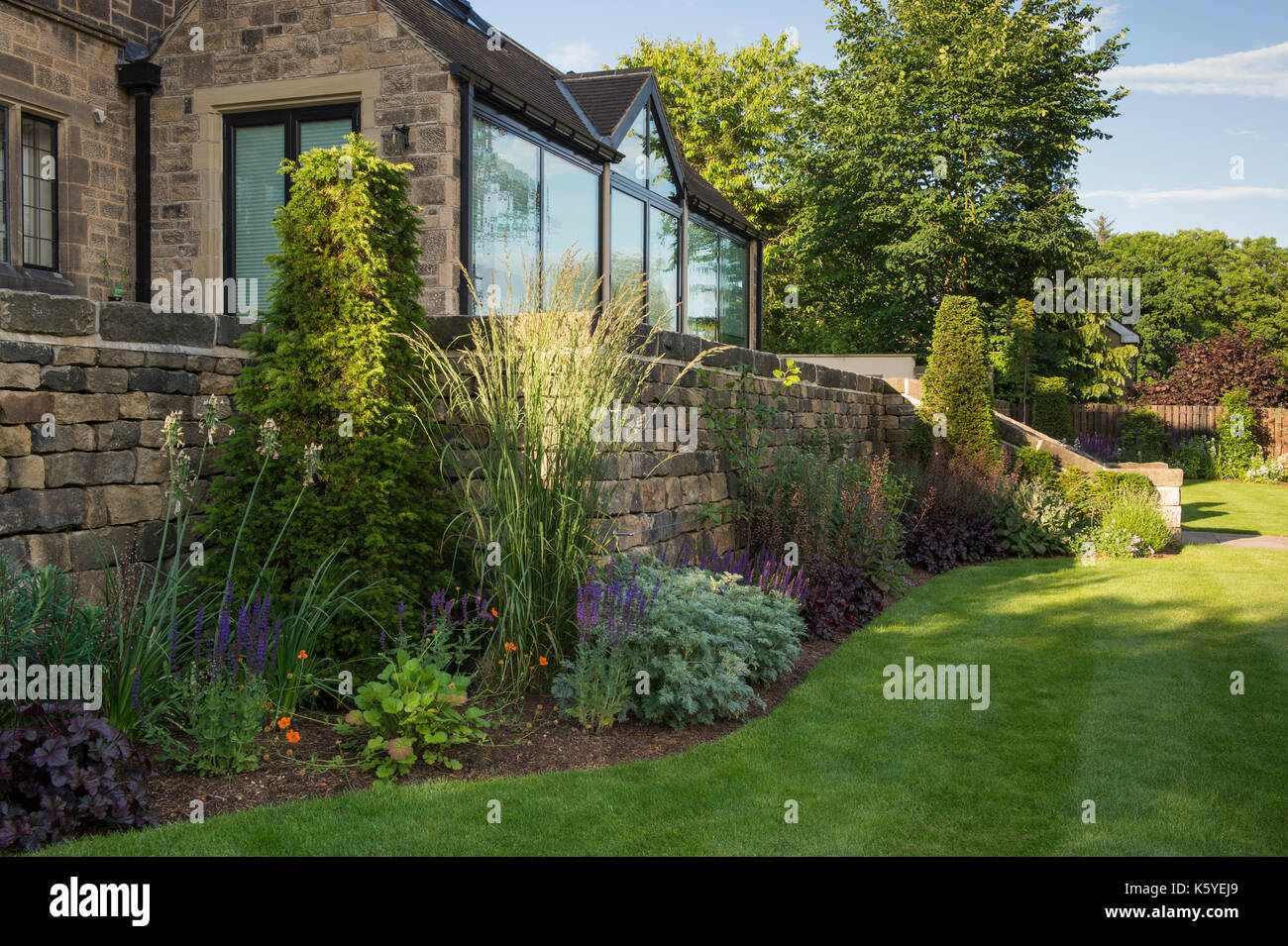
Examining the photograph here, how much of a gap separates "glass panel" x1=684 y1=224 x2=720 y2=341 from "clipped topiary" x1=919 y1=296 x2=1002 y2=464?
340 centimetres

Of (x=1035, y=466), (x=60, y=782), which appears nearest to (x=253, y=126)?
(x=60, y=782)

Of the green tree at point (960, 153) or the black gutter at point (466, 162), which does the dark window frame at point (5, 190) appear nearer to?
the black gutter at point (466, 162)

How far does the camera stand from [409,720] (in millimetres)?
3930

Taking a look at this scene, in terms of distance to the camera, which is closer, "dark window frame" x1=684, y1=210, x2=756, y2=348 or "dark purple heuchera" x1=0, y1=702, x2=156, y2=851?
"dark purple heuchera" x1=0, y1=702, x2=156, y2=851

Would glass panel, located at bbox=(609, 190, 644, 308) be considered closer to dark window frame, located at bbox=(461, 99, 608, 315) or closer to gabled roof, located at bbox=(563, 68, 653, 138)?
dark window frame, located at bbox=(461, 99, 608, 315)

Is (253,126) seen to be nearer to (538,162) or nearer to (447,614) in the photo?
(538,162)

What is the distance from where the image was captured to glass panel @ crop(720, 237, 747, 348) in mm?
15602

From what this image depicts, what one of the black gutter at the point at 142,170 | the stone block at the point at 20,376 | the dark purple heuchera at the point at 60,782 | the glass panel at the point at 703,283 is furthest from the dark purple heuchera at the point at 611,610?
the glass panel at the point at 703,283

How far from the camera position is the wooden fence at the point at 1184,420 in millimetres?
23344

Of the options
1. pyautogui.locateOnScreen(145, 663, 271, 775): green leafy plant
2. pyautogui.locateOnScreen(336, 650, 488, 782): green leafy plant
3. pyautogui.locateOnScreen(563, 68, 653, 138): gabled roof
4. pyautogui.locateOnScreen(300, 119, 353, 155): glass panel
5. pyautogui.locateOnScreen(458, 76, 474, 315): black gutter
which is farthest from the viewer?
pyautogui.locateOnScreen(563, 68, 653, 138): gabled roof

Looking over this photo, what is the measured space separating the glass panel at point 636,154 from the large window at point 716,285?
1.92m

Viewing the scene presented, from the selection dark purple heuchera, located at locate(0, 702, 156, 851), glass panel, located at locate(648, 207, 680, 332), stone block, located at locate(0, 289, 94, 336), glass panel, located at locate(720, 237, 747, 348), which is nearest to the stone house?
glass panel, located at locate(648, 207, 680, 332)

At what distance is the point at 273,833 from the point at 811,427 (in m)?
7.82
